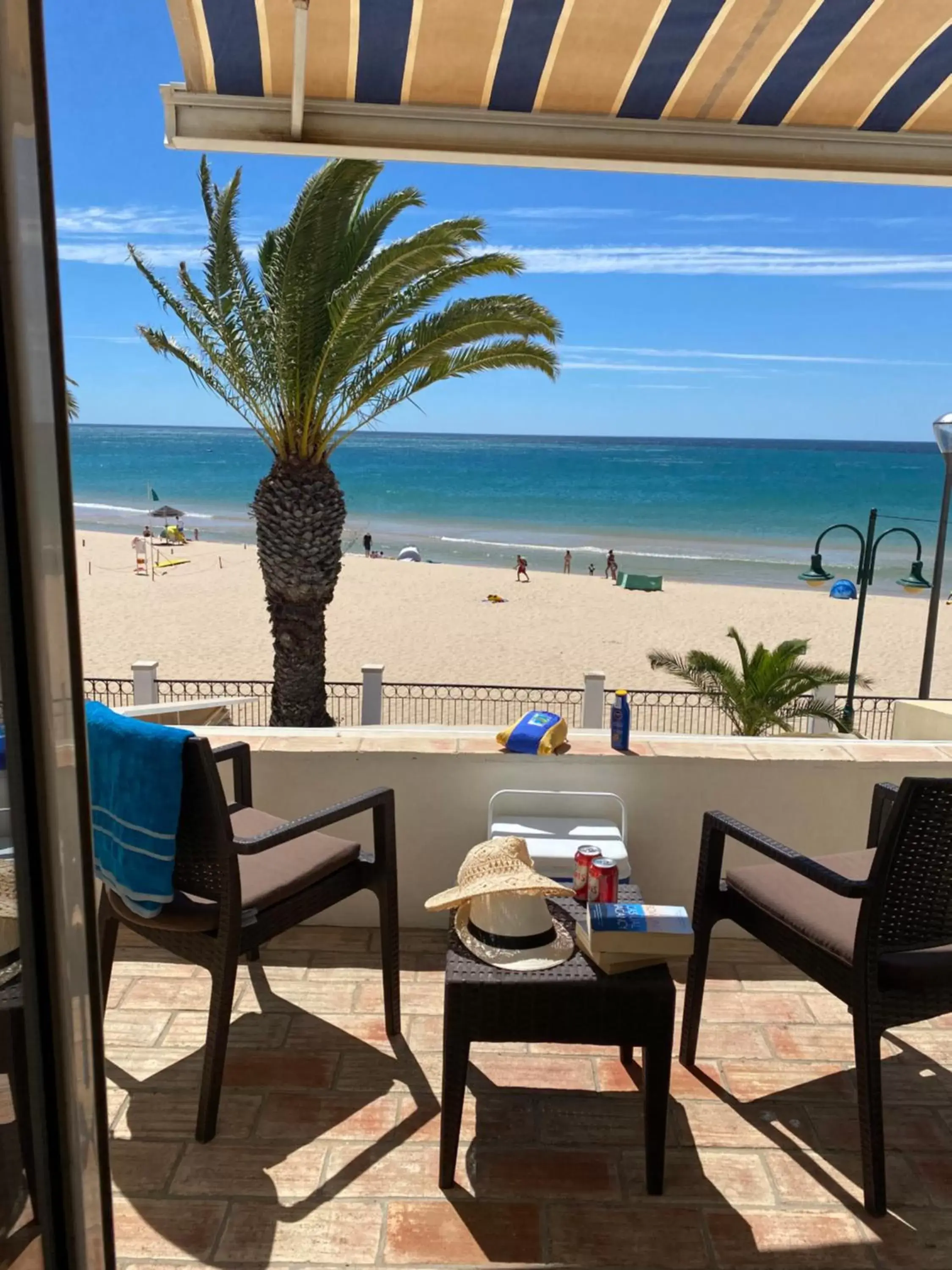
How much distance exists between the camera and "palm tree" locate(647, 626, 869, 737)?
27.5 ft

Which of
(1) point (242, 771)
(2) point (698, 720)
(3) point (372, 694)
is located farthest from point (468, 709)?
(1) point (242, 771)

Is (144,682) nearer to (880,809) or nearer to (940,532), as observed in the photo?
(880,809)

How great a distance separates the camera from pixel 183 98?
2.52 metres

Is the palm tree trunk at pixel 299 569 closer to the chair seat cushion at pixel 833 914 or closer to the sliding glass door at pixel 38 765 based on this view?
the chair seat cushion at pixel 833 914

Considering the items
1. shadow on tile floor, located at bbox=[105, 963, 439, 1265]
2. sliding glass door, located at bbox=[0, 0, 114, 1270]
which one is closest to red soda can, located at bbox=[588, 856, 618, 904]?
shadow on tile floor, located at bbox=[105, 963, 439, 1265]

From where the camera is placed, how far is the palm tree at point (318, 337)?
25.3 feet

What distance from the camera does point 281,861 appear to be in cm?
236

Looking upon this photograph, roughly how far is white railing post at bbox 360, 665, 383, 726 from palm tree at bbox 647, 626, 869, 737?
280cm

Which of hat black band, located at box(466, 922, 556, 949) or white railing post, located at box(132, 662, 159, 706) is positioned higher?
hat black band, located at box(466, 922, 556, 949)

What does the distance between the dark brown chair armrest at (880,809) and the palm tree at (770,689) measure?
19.0 ft

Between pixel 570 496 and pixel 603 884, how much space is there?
40217mm

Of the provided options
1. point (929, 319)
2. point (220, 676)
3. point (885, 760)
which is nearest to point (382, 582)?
point (220, 676)

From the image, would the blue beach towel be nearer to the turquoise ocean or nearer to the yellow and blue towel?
the yellow and blue towel

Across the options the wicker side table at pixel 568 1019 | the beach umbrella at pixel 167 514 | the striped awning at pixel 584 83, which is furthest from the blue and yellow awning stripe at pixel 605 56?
the beach umbrella at pixel 167 514
